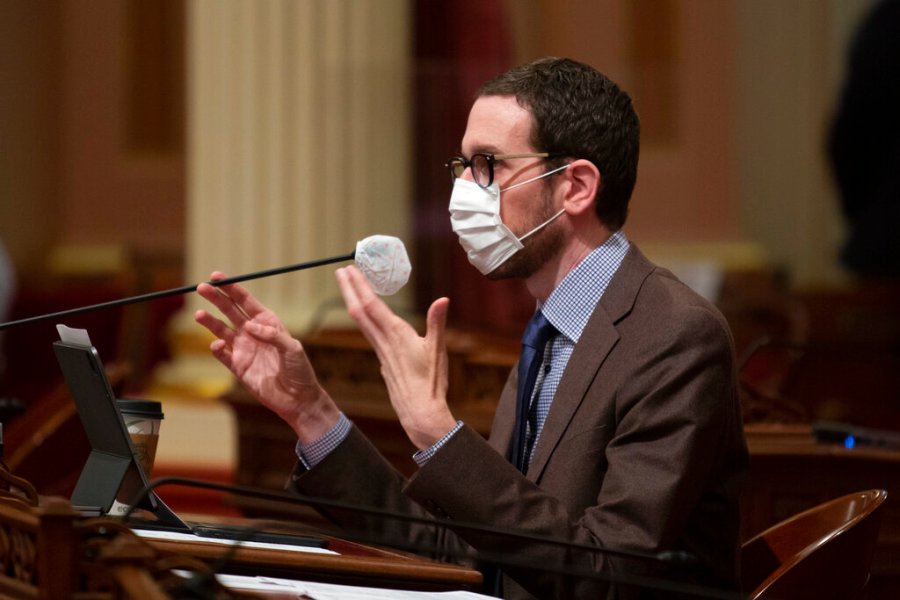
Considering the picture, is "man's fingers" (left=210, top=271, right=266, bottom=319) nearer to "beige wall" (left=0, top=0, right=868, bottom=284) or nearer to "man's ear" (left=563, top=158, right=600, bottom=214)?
"man's ear" (left=563, top=158, right=600, bottom=214)

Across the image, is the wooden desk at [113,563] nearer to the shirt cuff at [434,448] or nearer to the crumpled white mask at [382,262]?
the shirt cuff at [434,448]

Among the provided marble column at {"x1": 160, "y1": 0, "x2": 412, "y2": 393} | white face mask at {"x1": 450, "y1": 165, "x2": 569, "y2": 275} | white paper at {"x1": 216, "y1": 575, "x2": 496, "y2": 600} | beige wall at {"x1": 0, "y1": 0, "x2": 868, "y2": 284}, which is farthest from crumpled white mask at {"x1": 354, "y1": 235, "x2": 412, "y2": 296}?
beige wall at {"x1": 0, "y1": 0, "x2": 868, "y2": 284}

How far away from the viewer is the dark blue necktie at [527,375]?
2.46 m

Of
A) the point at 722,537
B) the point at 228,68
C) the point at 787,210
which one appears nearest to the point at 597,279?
the point at 722,537

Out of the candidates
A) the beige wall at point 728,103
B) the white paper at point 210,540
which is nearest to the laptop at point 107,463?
the white paper at point 210,540

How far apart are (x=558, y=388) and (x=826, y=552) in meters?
0.50

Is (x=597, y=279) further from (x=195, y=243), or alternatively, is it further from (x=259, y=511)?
(x=195, y=243)

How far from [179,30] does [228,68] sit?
3663 mm

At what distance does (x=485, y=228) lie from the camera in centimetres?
252

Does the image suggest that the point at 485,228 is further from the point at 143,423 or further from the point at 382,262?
the point at 143,423

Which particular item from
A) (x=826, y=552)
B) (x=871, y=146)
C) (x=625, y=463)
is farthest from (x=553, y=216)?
(x=871, y=146)

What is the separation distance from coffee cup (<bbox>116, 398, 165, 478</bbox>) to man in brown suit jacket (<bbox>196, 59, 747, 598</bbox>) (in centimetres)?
18

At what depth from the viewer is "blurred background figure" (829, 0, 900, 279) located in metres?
7.94

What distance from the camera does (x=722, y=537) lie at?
231 cm
